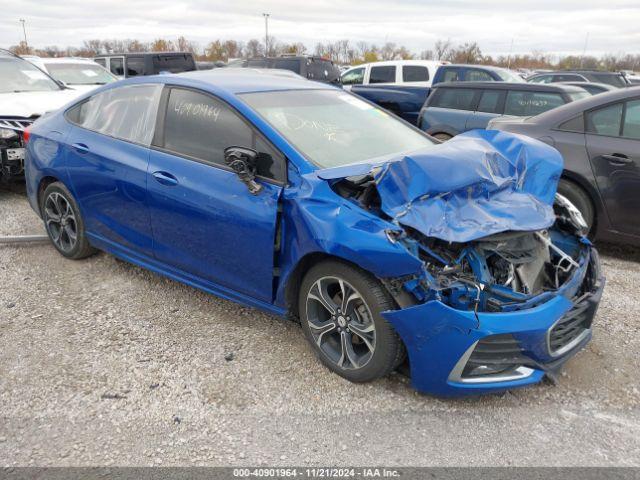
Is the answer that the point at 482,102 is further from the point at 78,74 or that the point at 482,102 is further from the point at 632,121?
the point at 78,74

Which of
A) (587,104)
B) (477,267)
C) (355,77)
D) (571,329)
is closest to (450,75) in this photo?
(355,77)

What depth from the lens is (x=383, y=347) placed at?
9.18ft

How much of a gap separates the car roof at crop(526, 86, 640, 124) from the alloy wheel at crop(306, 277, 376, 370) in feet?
11.1

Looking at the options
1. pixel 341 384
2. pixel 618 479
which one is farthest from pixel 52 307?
pixel 618 479

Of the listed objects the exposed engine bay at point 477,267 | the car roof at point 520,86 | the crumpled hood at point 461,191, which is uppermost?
the car roof at point 520,86

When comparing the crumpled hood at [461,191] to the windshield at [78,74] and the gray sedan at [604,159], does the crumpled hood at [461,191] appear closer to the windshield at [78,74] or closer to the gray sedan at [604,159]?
the gray sedan at [604,159]

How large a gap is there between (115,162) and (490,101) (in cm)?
591

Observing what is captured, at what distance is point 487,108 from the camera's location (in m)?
8.00

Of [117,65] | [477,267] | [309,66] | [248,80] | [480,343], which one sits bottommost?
[480,343]

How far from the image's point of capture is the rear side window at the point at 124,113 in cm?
390

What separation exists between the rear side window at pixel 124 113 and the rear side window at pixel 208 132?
203mm

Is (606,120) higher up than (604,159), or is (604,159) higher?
(606,120)

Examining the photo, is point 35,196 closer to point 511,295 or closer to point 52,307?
point 52,307

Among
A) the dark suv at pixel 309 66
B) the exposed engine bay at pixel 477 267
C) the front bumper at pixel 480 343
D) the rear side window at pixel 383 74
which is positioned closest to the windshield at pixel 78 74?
the dark suv at pixel 309 66
